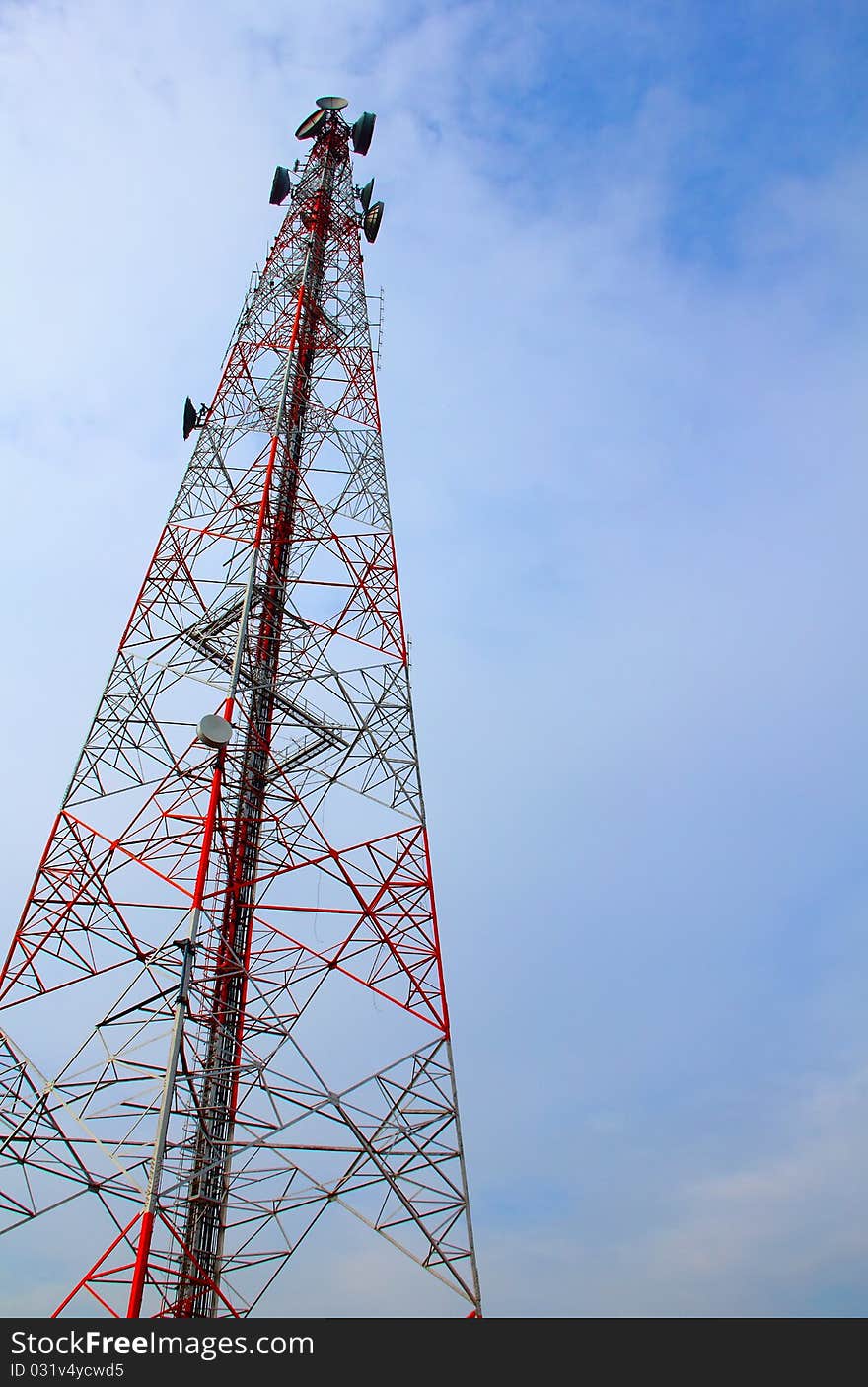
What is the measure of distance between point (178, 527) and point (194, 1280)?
59.9 ft

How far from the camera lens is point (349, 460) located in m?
30.8

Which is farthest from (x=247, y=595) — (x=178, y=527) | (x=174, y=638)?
(x=178, y=527)

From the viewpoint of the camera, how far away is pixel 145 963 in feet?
66.0
